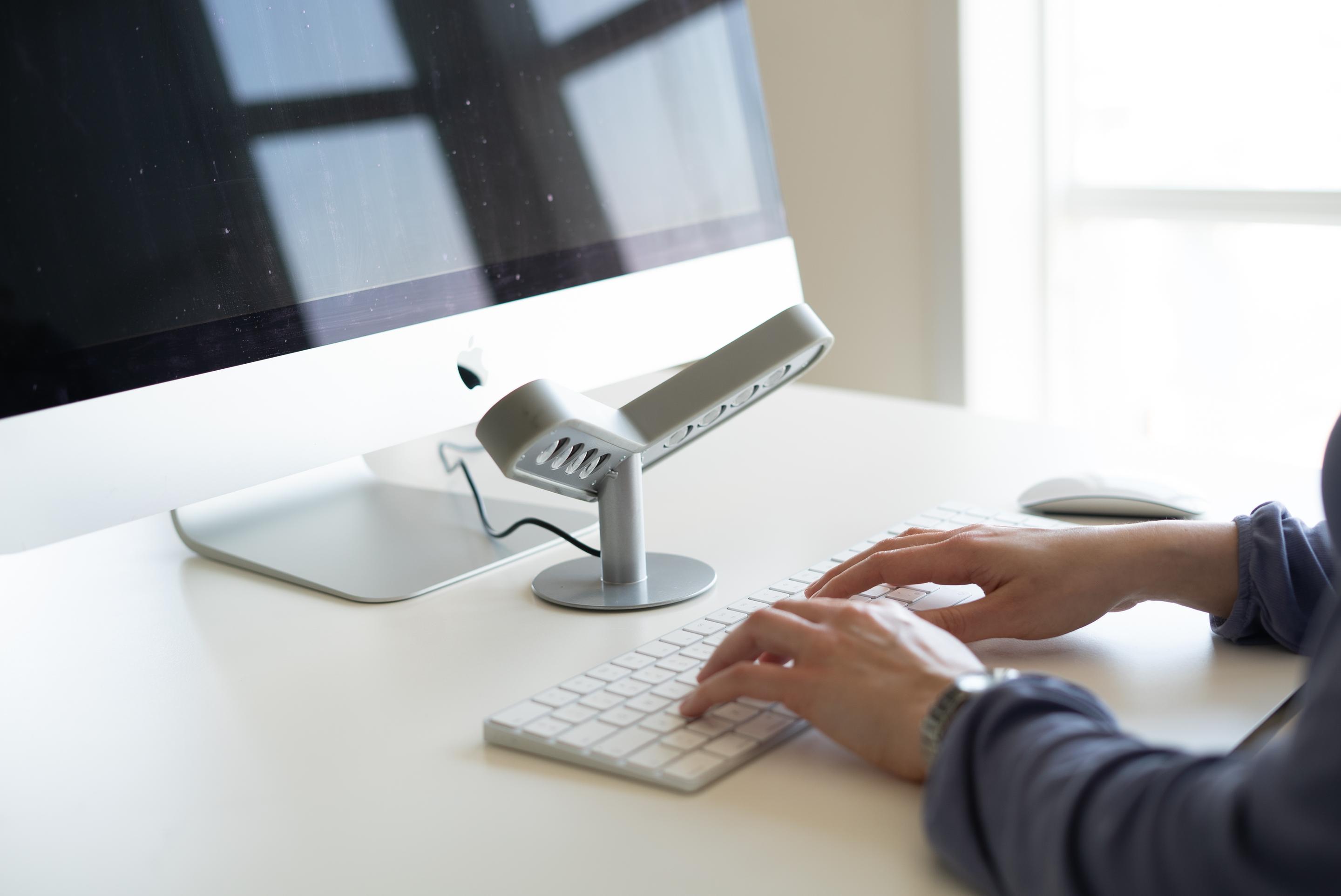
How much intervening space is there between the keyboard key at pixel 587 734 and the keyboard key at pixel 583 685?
0.03 meters

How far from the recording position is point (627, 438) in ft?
2.26

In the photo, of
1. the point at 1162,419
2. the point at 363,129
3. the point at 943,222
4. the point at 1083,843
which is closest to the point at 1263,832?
the point at 1083,843

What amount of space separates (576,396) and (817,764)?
0.84 feet

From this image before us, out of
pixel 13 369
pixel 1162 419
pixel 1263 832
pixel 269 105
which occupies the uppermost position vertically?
pixel 269 105

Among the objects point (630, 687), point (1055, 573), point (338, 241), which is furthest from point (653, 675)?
point (338, 241)

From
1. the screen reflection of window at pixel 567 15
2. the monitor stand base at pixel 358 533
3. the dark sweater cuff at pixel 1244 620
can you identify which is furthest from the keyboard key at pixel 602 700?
the screen reflection of window at pixel 567 15

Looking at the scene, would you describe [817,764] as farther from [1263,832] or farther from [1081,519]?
[1081,519]

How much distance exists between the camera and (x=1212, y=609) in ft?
2.17

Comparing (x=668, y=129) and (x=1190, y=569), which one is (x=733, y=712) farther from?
(x=668, y=129)

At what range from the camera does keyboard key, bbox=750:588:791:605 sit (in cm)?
71

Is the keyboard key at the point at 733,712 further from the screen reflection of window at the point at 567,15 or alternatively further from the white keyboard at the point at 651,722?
the screen reflection of window at the point at 567,15

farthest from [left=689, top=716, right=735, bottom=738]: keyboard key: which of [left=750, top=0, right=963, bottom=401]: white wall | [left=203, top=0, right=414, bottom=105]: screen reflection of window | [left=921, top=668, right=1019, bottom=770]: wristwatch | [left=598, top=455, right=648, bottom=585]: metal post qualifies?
[left=750, top=0, right=963, bottom=401]: white wall

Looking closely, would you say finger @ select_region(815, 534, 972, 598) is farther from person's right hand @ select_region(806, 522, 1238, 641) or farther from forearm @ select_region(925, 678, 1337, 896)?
forearm @ select_region(925, 678, 1337, 896)

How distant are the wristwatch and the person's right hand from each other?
0.14 metres
